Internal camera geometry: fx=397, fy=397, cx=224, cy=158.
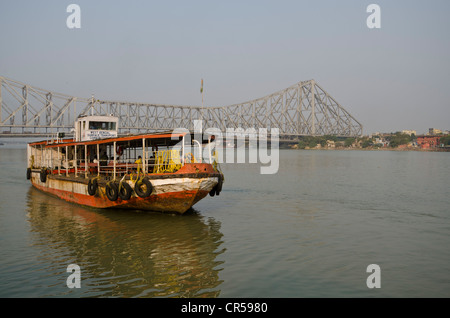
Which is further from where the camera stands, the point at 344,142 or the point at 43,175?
the point at 344,142

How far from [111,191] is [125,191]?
981 mm

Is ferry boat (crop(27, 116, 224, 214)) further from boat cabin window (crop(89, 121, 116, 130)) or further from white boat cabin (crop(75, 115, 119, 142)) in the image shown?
boat cabin window (crop(89, 121, 116, 130))

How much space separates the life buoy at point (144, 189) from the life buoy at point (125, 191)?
379 millimetres

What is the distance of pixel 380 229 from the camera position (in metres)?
16.0

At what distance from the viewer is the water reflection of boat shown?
31.4ft

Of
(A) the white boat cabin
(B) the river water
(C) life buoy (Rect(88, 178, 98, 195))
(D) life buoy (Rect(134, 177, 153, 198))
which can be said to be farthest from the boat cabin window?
(D) life buoy (Rect(134, 177, 153, 198))

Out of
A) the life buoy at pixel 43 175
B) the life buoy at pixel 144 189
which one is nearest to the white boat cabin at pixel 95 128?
the life buoy at pixel 43 175

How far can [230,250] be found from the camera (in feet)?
41.8

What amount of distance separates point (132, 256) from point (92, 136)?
1299cm

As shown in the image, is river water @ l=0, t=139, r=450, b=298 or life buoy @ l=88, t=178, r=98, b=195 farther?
life buoy @ l=88, t=178, r=98, b=195

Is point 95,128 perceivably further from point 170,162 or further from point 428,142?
point 428,142

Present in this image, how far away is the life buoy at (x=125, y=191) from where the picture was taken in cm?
1667

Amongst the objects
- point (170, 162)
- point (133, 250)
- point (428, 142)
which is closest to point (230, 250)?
point (133, 250)

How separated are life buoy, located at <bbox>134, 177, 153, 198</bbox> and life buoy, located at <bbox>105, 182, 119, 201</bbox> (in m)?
1.21
